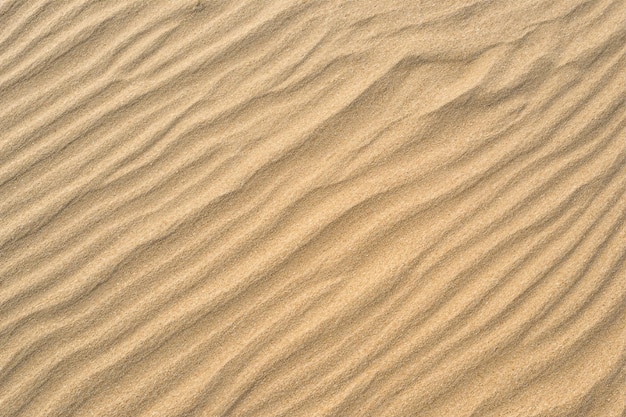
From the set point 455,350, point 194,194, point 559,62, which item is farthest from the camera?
point 559,62

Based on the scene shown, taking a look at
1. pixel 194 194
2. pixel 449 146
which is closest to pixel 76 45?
pixel 194 194

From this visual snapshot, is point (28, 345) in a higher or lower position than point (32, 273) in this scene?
lower

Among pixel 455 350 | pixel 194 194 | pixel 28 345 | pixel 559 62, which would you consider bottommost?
pixel 455 350

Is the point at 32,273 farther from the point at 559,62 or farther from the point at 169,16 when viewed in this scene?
the point at 559,62

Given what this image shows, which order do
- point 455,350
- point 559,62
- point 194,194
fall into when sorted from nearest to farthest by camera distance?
point 455,350
point 194,194
point 559,62

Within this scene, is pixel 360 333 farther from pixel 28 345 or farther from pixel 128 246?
pixel 28 345

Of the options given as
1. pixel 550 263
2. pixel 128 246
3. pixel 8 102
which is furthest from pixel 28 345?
pixel 550 263

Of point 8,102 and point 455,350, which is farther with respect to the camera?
point 8,102
